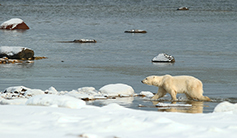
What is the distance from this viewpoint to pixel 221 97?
45.0 feet

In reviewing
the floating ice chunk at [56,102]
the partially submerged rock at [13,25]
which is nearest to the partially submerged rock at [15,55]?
the floating ice chunk at [56,102]

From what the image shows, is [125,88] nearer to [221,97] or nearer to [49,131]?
[221,97]

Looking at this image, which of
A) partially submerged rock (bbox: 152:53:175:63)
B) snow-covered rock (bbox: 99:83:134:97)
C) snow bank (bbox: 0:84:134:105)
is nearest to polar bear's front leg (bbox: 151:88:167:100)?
snow bank (bbox: 0:84:134:105)

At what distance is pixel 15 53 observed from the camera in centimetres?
2527

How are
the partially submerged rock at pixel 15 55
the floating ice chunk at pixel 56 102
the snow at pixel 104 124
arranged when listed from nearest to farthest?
the snow at pixel 104 124, the floating ice chunk at pixel 56 102, the partially submerged rock at pixel 15 55

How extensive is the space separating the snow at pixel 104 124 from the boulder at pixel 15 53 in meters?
17.0

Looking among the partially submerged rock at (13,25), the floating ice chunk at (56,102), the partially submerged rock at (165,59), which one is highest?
the partially submerged rock at (13,25)

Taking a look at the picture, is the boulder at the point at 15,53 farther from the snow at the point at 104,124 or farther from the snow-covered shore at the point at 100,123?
the snow at the point at 104,124

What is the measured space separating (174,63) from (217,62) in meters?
2.48

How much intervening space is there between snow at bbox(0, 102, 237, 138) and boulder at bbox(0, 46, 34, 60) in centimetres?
1703

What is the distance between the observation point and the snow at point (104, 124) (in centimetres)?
662

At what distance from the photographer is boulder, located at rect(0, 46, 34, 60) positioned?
24875 mm

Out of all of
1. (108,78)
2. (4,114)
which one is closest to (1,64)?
(108,78)

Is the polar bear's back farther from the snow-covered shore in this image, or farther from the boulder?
the boulder
